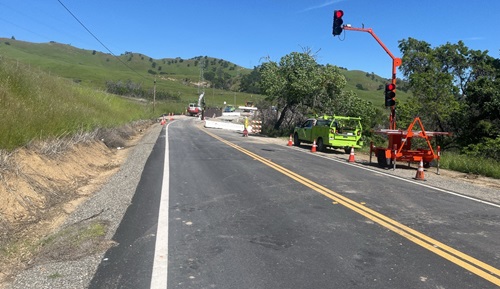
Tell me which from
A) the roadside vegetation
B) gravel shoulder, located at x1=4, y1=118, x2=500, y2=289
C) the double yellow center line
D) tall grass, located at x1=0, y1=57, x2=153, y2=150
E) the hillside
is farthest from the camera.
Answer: the hillside

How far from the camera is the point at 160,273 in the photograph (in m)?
4.53

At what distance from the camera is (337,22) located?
16.8 metres

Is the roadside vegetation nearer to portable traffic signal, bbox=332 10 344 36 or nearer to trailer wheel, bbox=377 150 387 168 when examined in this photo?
trailer wheel, bbox=377 150 387 168

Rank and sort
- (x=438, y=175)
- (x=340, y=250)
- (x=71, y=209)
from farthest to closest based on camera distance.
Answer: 1. (x=438, y=175)
2. (x=71, y=209)
3. (x=340, y=250)

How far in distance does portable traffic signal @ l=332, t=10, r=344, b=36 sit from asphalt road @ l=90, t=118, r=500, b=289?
846cm

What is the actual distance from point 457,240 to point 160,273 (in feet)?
13.6

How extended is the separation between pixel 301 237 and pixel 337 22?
12.9 m

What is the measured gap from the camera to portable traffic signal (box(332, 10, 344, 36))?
16.7 metres

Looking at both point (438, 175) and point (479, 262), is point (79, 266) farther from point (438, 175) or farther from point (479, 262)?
point (438, 175)

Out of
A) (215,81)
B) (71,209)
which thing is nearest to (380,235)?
(71,209)

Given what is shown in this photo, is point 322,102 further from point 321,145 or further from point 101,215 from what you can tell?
point 101,215

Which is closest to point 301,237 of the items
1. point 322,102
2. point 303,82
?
point 303,82

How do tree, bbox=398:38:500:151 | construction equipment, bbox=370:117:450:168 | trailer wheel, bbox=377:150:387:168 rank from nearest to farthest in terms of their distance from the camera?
construction equipment, bbox=370:117:450:168, trailer wheel, bbox=377:150:387:168, tree, bbox=398:38:500:151

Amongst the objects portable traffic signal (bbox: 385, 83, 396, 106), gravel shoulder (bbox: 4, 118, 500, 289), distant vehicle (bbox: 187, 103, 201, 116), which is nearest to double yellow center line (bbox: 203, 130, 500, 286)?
gravel shoulder (bbox: 4, 118, 500, 289)
